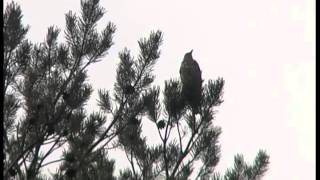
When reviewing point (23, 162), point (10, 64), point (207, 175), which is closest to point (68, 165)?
point (23, 162)

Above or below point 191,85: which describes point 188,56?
above

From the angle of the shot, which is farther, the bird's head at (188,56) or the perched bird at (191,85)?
the bird's head at (188,56)

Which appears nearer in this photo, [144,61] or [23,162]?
[23,162]

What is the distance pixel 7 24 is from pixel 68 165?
1.03 metres

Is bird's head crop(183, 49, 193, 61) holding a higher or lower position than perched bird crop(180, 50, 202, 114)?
higher

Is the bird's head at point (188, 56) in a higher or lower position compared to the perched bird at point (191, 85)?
higher

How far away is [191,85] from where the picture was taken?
2.87 meters

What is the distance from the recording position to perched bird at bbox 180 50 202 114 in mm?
2869

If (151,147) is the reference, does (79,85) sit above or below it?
above

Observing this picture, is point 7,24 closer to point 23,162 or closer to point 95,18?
point 95,18

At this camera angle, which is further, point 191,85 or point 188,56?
point 188,56

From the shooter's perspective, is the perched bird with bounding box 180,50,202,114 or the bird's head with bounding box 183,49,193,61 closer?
the perched bird with bounding box 180,50,202,114

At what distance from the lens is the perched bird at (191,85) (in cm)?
287

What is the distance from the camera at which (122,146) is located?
10.6 ft
